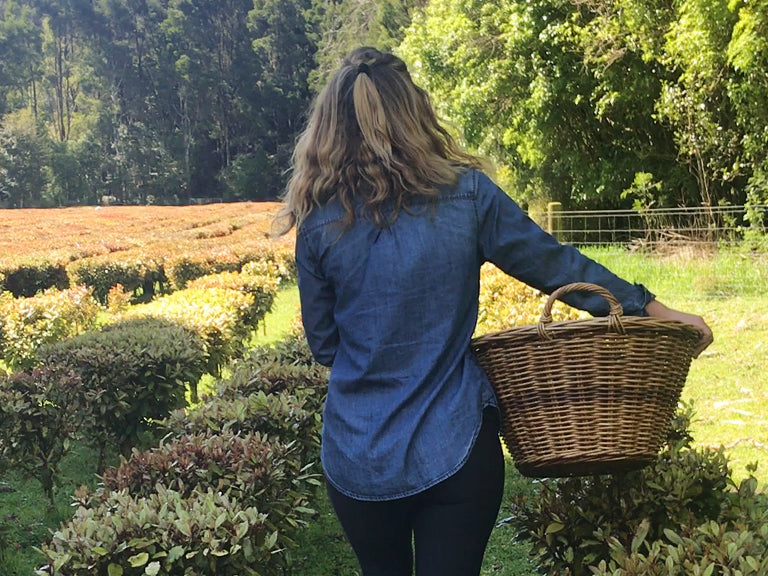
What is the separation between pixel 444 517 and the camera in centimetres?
155

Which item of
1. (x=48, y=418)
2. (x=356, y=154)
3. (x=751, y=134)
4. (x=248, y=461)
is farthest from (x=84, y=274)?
(x=356, y=154)

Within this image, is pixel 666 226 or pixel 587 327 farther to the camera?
pixel 666 226

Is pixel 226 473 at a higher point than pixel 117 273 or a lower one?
higher

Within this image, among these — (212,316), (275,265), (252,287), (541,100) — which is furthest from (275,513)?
(541,100)

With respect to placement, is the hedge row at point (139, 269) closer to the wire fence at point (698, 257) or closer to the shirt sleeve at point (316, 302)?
the wire fence at point (698, 257)

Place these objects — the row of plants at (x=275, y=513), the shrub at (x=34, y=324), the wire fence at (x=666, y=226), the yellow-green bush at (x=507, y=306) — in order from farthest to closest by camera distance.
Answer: the wire fence at (x=666, y=226) < the shrub at (x=34, y=324) < the yellow-green bush at (x=507, y=306) < the row of plants at (x=275, y=513)

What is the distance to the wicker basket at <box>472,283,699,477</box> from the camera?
5.35 feet

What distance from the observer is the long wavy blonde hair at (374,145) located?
5.19ft

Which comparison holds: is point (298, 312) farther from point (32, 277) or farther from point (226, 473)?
point (32, 277)

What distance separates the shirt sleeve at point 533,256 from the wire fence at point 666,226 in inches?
340

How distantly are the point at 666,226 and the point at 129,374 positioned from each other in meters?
9.31

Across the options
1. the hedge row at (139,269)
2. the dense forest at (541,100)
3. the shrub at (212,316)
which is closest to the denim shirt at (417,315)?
the dense forest at (541,100)

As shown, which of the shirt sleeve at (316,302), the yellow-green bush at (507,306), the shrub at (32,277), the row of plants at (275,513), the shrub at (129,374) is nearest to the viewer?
the shirt sleeve at (316,302)

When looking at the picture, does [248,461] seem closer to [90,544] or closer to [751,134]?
[90,544]
